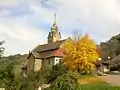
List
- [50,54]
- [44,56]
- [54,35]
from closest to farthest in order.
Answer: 1. [50,54]
2. [44,56]
3. [54,35]

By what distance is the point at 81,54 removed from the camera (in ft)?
226

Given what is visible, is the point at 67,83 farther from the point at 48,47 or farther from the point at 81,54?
the point at 48,47

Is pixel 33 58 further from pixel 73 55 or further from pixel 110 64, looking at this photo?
pixel 73 55

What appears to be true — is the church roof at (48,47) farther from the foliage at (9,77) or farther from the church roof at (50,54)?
the foliage at (9,77)

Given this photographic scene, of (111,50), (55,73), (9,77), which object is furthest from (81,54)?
(111,50)

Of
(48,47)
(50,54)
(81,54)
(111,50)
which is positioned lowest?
(81,54)

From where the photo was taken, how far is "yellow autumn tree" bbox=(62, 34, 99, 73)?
69.3 m

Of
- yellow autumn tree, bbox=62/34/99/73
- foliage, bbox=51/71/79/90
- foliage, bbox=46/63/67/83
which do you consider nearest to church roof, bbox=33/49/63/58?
foliage, bbox=46/63/67/83

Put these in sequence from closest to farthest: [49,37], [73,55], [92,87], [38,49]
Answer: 1. [92,87]
2. [73,55]
3. [38,49]
4. [49,37]

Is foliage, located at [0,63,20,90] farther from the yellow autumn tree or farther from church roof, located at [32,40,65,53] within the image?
church roof, located at [32,40,65,53]

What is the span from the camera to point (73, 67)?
70.4 m

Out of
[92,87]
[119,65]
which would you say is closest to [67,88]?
[92,87]

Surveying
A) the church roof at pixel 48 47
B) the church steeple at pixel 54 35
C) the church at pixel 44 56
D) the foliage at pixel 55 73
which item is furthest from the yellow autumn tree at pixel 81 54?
the church steeple at pixel 54 35

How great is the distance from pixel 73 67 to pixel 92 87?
22.8 meters
